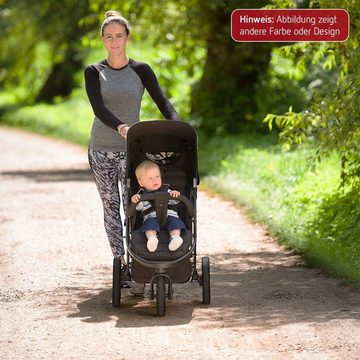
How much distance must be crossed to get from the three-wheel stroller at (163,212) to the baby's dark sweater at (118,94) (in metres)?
0.22

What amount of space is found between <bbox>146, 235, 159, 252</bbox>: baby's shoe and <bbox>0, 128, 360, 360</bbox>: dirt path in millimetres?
467

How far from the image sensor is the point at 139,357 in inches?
262

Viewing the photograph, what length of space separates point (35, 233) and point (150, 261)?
4541mm

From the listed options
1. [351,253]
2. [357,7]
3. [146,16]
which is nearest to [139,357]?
[351,253]

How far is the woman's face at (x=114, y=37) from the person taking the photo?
333 inches

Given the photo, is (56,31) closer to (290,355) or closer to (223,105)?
(223,105)

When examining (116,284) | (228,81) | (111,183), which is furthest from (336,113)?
(228,81)

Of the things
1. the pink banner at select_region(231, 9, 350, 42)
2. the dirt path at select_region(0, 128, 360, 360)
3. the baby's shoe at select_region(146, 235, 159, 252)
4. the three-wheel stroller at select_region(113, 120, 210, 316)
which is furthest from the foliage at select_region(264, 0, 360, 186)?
the baby's shoe at select_region(146, 235, 159, 252)

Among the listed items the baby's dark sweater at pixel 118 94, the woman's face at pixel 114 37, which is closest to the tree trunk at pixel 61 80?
the baby's dark sweater at pixel 118 94

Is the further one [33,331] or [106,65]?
[106,65]

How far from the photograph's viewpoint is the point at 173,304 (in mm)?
8383

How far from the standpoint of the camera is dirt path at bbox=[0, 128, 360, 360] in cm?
691

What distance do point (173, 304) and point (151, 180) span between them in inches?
37.1

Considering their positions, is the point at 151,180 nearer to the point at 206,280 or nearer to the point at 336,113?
the point at 206,280
